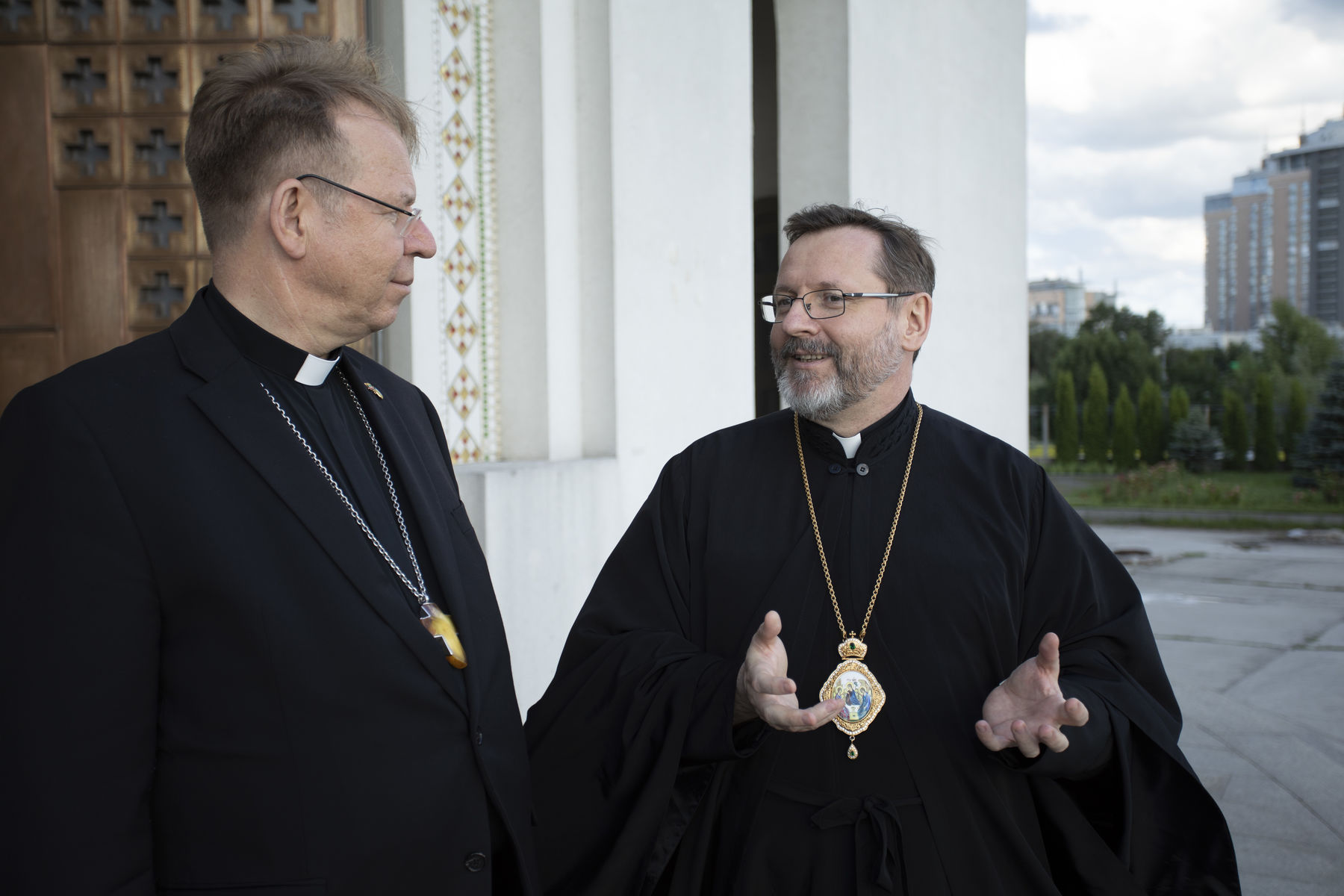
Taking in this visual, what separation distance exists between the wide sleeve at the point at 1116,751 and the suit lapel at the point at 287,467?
127cm

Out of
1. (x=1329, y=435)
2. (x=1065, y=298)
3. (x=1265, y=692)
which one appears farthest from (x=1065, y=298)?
(x=1265, y=692)

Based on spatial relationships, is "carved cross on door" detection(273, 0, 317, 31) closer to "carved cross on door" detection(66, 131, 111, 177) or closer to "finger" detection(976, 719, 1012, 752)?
"carved cross on door" detection(66, 131, 111, 177)

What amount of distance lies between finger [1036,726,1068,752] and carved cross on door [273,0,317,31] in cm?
337

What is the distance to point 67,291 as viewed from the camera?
365 cm

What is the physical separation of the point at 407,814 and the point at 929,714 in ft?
3.54

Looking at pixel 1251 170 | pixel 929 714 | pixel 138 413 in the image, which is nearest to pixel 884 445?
pixel 929 714

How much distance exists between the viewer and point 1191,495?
79.2 ft

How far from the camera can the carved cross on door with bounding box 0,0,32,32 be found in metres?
3.58

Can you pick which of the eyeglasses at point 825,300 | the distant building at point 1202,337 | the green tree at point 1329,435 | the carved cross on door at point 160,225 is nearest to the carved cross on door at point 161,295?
the carved cross on door at point 160,225

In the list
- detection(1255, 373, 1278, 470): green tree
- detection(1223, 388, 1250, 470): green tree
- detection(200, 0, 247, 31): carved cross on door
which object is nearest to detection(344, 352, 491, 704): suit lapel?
detection(200, 0, 247, 31): carved cross on door

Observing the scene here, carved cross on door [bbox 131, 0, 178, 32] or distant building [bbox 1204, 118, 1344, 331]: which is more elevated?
distant building [bbox 1204, 118, 1344, 331]

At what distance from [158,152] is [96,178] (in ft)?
0.73

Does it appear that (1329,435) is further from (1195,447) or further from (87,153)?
(87,153)

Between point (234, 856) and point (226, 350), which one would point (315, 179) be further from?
point (234, 856)
